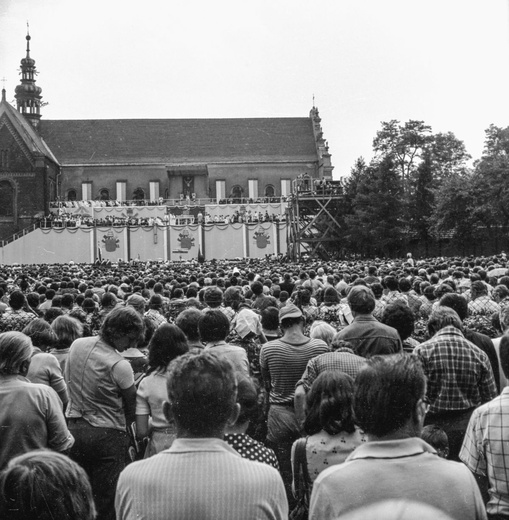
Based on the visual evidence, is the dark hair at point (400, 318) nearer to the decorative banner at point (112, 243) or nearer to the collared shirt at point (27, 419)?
the collared shirt at point (27, 419)

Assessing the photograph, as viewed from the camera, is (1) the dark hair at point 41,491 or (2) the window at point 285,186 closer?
(1) the dark hair at point 41,491

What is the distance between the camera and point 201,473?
301 centimetres

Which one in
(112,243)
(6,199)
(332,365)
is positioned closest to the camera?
(332,365)

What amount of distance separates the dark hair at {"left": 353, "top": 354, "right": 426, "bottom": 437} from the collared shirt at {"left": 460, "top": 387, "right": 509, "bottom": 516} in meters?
1.06

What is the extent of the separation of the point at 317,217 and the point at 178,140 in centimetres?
3281

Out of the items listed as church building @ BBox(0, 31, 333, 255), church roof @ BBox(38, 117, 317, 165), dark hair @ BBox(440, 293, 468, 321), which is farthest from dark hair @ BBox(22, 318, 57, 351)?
church roof @ BBox(38, 117, 317, 165)

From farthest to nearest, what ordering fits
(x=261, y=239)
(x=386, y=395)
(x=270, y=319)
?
1. (x=261, y=239)
2. (x=270, y=319)
3. (x=386, y=395)

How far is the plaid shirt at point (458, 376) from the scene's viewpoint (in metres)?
5.70

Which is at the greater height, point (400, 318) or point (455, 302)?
point (455, 302)

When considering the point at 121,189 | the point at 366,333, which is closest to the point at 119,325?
the point at 366,333

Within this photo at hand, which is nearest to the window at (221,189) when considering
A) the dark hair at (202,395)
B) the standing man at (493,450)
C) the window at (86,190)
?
the window at (86,190)

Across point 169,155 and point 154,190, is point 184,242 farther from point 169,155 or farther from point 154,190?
point 169,155

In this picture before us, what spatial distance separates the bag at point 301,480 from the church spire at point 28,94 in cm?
8119

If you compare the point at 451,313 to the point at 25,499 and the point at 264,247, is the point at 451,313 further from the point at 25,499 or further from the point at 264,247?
the point at 264,247
